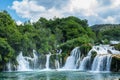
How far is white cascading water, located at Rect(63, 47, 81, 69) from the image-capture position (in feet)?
179

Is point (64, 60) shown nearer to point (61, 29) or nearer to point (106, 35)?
point (61, 29)

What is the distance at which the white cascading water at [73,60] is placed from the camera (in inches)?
2147

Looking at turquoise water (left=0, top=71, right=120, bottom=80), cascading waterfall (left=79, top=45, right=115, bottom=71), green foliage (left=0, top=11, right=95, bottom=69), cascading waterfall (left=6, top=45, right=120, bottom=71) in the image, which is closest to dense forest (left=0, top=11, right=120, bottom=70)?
green foliage (left=0, top=11, right=95, bottom=69)

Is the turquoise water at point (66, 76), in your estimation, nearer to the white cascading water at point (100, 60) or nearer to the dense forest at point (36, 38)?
the white cascading water at point (100, 60)

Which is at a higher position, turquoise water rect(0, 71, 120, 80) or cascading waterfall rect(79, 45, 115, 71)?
cascading waterfall rect(79, 45, 115, 71)

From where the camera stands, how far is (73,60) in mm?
55031

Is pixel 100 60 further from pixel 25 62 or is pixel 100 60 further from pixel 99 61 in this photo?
pixel 25 62

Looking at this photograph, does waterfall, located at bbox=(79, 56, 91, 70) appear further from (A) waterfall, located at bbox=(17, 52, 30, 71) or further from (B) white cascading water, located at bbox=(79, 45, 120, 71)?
(A) waterfall, located at bbox=(17, 52, 30, 71)

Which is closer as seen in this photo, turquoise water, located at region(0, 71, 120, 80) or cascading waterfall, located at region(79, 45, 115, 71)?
turquoise water, located at region(0, 71, 120, 80)

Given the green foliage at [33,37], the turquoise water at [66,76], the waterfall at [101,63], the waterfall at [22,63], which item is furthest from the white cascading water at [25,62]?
the turquoise water at [66,76]

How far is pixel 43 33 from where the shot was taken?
6550cm

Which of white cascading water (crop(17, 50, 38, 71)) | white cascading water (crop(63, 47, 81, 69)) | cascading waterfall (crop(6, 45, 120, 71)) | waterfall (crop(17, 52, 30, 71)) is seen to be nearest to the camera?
cascading waterfall (crop(6, 45, 120, 71))

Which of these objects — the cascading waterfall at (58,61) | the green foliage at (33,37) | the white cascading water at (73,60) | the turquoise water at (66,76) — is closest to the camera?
the turquoise water at (66,76)

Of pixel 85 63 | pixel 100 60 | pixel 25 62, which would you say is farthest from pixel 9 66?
pixel 100 60
